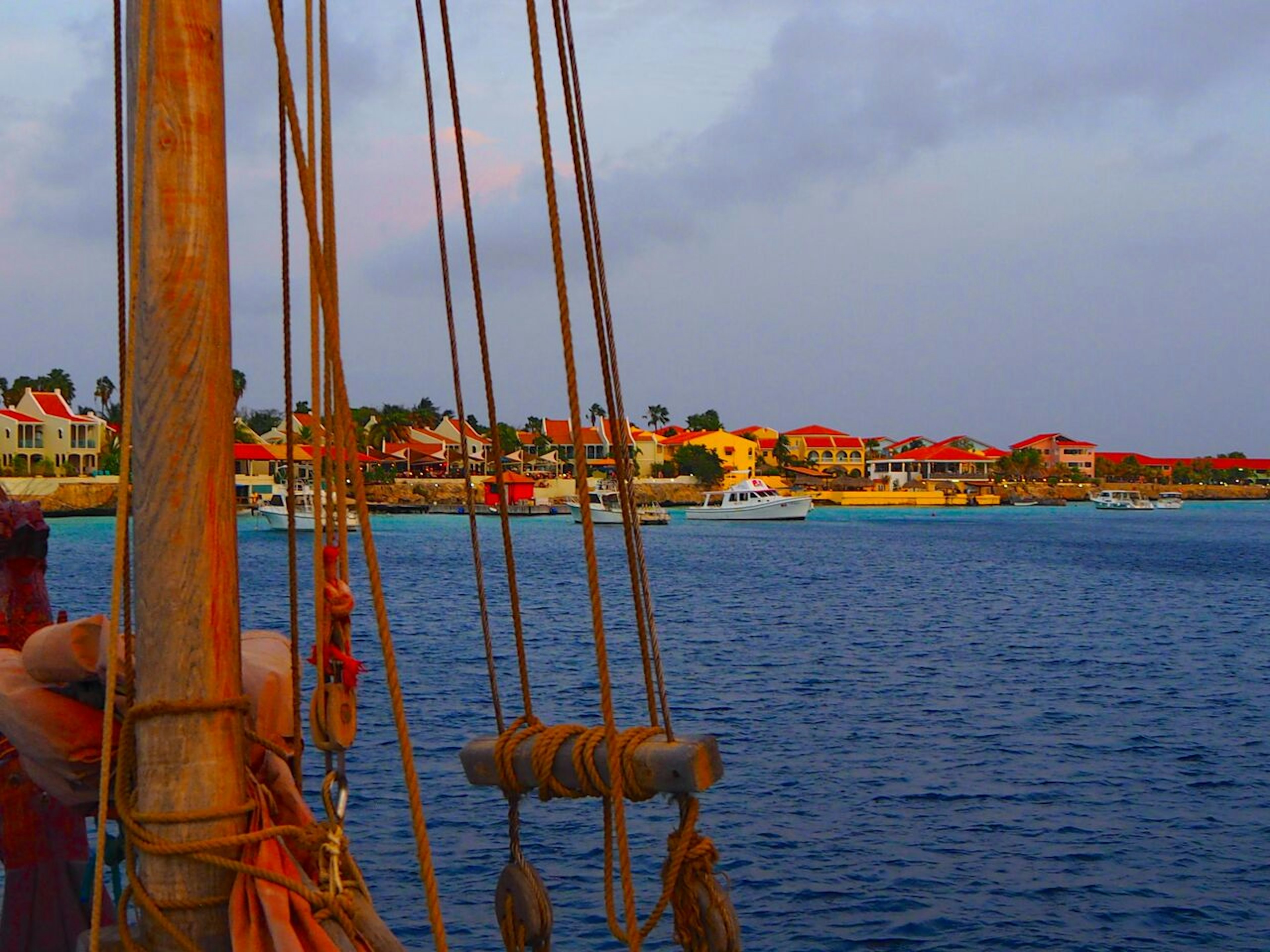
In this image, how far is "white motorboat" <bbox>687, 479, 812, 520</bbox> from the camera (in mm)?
115625

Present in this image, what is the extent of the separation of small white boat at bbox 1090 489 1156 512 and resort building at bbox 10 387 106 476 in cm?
11688

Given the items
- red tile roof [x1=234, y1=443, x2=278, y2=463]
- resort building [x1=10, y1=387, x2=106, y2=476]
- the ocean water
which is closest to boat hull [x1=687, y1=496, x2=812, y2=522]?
red tile roof [x1=234, y1=443, x2=278, y2=463]

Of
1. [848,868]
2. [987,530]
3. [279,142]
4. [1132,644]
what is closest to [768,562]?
[1132,644]

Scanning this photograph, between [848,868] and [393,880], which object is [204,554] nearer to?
[393,880]

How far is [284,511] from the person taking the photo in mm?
94688

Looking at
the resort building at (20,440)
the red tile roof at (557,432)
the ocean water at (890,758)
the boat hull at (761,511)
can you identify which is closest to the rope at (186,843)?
the ocean water at (890,758)

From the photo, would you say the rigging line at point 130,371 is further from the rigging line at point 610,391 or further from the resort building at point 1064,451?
the resort building at point 1064,451

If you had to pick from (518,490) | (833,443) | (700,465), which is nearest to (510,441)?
(518,490)

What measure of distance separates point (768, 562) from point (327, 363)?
2723 inches

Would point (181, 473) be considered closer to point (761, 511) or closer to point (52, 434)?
point (52, 434)

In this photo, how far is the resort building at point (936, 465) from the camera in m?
177

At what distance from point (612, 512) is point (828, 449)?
8758cm

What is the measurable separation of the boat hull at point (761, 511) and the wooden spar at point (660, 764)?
111m

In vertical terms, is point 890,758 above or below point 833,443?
below
